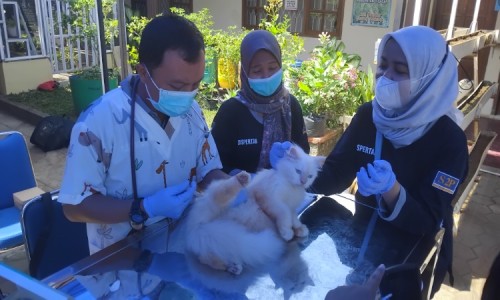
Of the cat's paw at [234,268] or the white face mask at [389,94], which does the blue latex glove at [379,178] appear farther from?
the cat's paw at [234,268]

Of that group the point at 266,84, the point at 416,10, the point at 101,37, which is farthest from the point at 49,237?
the point at 416,10

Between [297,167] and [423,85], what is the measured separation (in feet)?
2.66

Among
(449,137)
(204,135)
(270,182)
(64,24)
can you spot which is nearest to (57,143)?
(64,24)

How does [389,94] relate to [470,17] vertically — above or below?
below

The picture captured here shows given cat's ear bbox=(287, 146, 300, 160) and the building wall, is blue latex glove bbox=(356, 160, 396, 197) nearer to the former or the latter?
cat's ear bbox=(287, 146, 300, 160)

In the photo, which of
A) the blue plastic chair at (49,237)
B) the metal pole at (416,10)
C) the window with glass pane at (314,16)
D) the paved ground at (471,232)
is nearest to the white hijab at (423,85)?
the blue plastic chair at (49,237)

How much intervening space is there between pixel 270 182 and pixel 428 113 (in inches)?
34.3

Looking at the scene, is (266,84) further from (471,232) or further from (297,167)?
(471,232)

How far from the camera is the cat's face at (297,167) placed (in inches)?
69.7

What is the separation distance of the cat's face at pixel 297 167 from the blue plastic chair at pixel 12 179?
7.65ft

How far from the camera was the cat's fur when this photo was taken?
1.51 m

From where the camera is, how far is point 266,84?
8.48 feet

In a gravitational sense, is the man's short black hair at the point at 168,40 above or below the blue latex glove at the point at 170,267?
above

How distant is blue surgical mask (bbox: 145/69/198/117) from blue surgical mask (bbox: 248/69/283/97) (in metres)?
0.85
